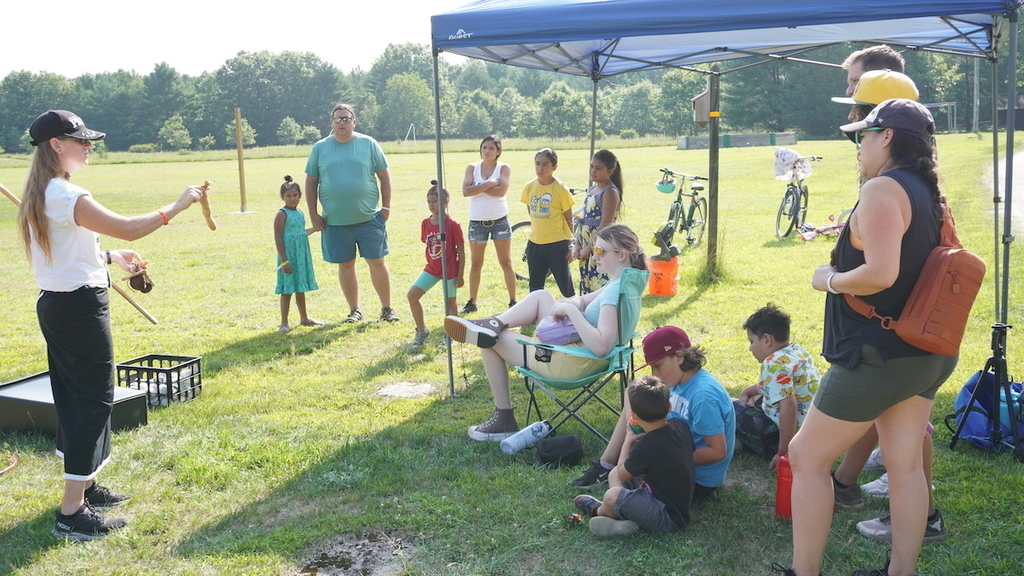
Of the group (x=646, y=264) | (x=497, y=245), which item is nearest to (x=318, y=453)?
(x=646, y=264)

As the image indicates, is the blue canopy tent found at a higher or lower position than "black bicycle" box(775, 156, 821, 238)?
higher

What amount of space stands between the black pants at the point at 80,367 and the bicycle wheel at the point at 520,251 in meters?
5.64

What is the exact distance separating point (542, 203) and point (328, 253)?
1954 mm

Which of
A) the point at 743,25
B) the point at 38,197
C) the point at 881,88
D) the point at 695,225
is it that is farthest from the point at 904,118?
the point at 695,225

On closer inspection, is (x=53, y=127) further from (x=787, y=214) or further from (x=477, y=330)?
(x=787, y=214)

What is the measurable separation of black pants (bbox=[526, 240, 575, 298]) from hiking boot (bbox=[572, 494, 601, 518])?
3.27m

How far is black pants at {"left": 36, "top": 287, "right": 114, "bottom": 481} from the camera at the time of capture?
334 centimetres

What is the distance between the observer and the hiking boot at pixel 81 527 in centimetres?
340

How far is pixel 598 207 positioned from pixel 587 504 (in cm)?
319

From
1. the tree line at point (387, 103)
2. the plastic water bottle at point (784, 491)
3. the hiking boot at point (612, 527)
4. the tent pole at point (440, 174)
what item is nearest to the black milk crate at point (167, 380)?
the tent pole at point (440, 174)

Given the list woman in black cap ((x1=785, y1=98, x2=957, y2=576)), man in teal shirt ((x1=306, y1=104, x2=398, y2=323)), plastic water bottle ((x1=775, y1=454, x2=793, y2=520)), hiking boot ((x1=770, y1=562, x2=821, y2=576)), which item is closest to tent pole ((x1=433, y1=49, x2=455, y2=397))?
man in teal shirt ((x1=306, y1=104, x2=398, y2=323))

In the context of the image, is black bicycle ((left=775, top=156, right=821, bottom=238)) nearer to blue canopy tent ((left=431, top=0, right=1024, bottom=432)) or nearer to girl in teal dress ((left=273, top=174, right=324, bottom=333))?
blue canopy tent ((left=431, top=0, right=1024, bottom=432))

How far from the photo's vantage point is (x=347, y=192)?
687 centimetres

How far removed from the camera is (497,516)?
3533 mm
